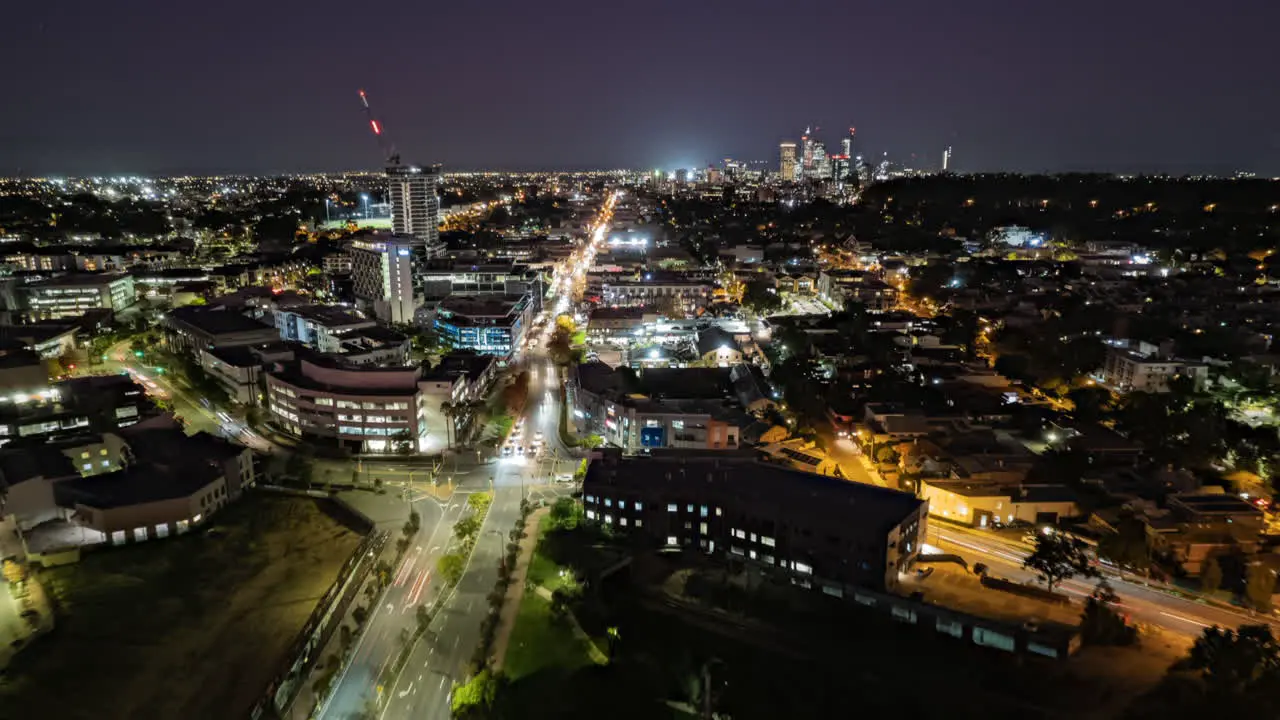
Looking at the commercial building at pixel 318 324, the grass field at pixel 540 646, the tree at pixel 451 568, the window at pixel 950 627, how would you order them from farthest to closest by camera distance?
the commercial building at pixel 318 324 < the tree at pixel 451 568 < the window at pixel 950 627 < the grass field at pixel 540 646

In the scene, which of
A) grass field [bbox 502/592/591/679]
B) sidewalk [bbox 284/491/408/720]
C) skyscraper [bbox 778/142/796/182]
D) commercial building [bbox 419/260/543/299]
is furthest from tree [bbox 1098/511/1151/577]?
skyscraper [bbox 778/142/796/182]

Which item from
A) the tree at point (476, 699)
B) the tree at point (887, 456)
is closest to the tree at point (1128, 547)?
the tree at point (887, 456)

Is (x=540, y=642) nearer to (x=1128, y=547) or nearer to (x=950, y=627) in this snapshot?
(x=950, y=627)

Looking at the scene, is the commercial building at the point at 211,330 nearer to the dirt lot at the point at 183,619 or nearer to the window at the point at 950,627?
the dirt lot at the point at 183,619

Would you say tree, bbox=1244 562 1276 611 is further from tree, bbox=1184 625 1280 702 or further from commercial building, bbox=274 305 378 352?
commercial building, bbox=274 305 378 352

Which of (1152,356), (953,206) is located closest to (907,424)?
(1152,356)

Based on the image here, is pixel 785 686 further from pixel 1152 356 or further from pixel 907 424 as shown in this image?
pixel 1152 356
